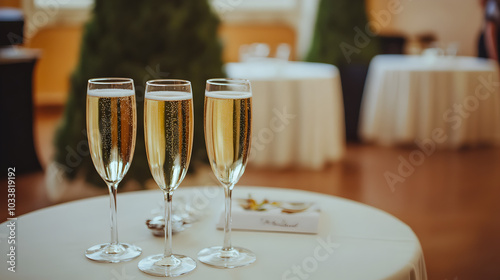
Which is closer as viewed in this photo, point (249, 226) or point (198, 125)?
point (249, 226)

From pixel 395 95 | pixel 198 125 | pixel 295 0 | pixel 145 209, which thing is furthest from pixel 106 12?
pixel 295 0

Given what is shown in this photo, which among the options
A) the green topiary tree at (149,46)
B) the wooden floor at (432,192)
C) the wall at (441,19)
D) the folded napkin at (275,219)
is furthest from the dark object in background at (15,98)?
the wall at (441,19)

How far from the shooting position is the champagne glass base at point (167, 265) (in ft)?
3.09

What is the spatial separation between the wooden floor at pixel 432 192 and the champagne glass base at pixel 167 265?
2049mm

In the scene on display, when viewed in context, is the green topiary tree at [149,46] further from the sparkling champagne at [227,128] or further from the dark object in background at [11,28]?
the sparkling champagne at [227,128]

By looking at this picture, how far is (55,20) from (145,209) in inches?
290

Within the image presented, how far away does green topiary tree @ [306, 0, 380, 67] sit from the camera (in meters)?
6.64

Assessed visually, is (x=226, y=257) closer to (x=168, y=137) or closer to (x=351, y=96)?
(x=168, y=137)

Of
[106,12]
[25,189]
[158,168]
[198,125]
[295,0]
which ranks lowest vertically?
[25,189]

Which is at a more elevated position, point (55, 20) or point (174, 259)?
point (55, 20)

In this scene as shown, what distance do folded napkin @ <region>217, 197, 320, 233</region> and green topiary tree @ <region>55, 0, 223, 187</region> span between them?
79.7 inches

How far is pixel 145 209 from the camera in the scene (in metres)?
1.30

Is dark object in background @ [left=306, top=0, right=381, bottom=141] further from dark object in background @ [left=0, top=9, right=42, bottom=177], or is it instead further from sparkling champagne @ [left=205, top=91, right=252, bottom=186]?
sparkling champagne @ [left=205, top=91, right=252, bottom=186]

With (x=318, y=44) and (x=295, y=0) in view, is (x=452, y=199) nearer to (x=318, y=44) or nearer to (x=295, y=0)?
(x=318, y=44)
